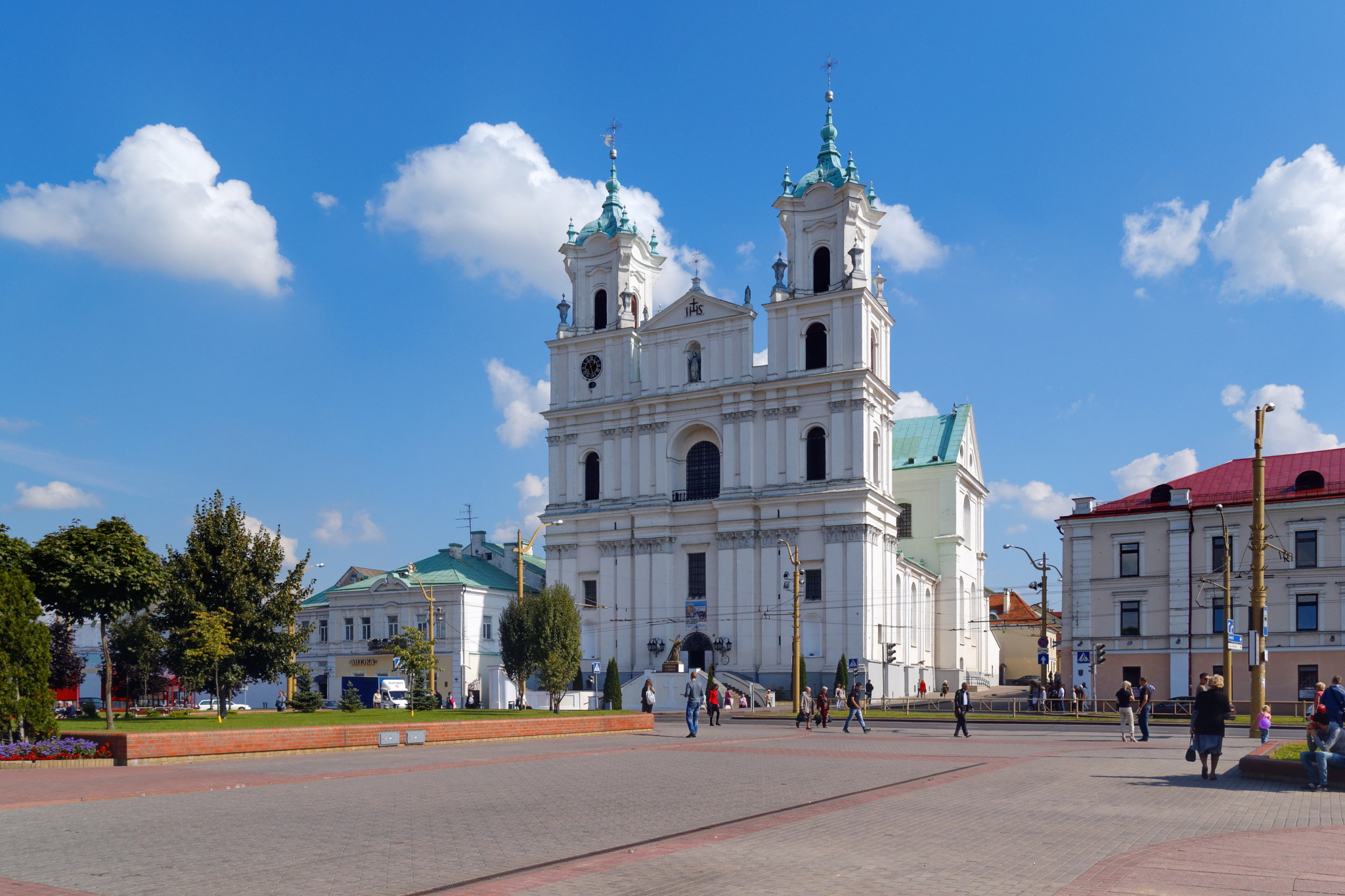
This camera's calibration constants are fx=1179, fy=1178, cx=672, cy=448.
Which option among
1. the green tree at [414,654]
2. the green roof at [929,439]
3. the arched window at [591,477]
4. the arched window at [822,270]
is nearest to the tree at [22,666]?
the green tree at [414,654]

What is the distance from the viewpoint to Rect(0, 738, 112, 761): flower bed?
2075 cm

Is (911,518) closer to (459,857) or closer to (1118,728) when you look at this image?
(1118,728)

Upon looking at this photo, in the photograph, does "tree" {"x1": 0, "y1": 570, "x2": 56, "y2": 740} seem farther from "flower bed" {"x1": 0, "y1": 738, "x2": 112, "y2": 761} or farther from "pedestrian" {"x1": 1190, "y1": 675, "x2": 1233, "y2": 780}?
"pedestrian" {"x1": 1190, "y1": 675, "x2": 1233, "y2": 780}

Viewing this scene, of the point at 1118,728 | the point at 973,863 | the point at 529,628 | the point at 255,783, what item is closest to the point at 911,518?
the point at 529,628

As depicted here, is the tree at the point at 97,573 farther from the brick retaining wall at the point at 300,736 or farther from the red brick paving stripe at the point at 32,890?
the red brick paving stripe at the point at 32,890

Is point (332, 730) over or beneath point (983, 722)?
over

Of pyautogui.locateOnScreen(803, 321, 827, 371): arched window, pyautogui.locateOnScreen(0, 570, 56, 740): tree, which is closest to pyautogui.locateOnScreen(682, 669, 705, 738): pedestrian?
pyautogui.locateOnScreen(0, 570, 56, 740): tree

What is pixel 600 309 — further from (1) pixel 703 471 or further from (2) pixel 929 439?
(2) pixel 929 439

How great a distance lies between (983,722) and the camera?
4141cm

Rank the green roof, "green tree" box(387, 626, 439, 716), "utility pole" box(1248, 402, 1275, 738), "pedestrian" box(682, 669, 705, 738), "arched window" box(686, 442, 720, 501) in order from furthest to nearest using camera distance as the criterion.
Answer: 1. the green roof
2. "arched window" box(686, 442, 720, 501)
3. "green tree" box(387, 626, 439, 716)
4. "pedestrian" box(682, 669, 705, 738)
5. "utility pole" box(1248, 402, 1275, 738)

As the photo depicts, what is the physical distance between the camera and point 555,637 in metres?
52.8

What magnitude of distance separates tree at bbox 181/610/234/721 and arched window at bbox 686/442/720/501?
3898 centimetres

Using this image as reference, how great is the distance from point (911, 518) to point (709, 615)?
21.2 metres

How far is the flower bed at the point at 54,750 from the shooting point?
20.8 meters
